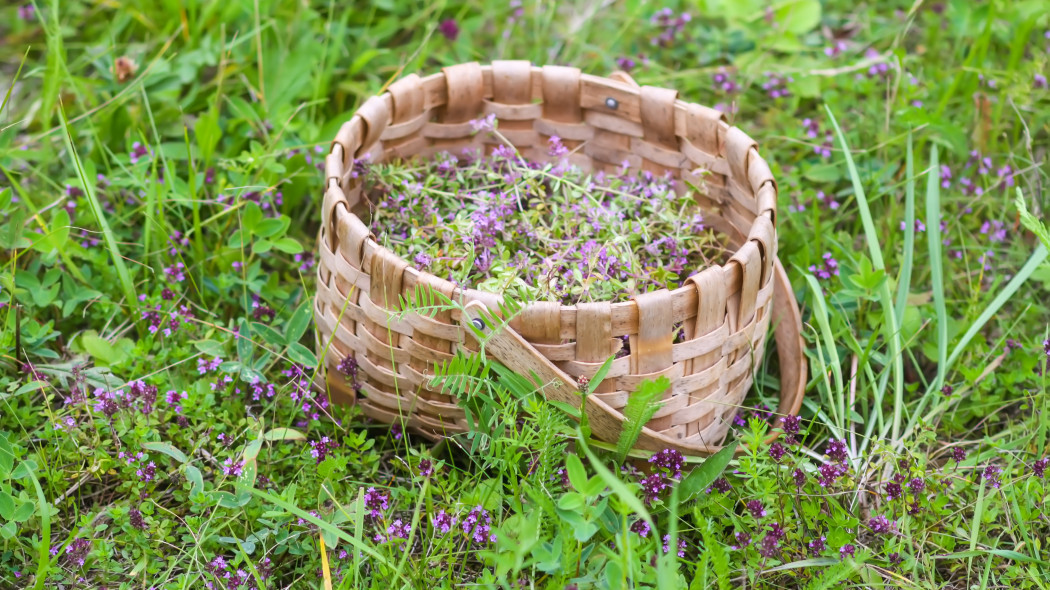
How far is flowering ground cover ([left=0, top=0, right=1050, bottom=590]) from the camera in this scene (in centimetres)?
160

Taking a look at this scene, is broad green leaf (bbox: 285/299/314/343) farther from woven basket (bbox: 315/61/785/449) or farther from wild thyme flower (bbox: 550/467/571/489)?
wild thyme flower (bbox: 550/467/571/489)

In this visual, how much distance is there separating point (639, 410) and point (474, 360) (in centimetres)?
30

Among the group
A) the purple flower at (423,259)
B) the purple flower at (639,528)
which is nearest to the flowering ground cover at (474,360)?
the purple flower at (639,528)

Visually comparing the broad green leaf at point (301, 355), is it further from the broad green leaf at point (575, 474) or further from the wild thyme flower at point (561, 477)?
the broad green leaf at point (575, 474)

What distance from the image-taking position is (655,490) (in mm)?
1571

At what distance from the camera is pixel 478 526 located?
5.26ft

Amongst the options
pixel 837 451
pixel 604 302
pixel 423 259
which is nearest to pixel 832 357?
pixel 837 451

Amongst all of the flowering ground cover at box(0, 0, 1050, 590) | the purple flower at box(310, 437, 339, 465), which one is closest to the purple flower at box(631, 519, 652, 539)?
the flowering ground cover at box(0, 0, 1050, 590)

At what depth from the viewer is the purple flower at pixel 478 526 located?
1.59 m

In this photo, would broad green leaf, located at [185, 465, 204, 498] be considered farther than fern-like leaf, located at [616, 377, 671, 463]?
Yes

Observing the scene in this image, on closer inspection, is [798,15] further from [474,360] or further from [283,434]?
[283,434]

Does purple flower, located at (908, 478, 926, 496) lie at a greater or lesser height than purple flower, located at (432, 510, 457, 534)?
greater

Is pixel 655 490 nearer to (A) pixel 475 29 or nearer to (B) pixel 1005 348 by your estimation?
(B) pixel 1005 348

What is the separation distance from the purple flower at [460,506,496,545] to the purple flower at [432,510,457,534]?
2 centimetres
